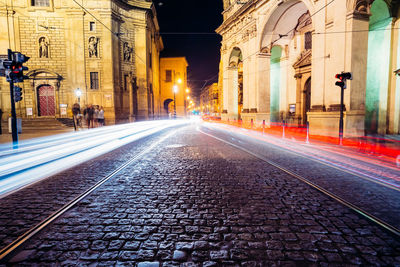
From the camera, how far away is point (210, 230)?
3.08m

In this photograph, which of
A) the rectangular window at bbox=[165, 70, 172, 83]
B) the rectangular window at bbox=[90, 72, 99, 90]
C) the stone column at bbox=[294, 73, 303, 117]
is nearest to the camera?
the stone column at bbox=[294, 73, 303, 117]

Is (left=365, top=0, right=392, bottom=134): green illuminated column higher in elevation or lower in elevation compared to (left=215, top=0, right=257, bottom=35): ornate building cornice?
lower

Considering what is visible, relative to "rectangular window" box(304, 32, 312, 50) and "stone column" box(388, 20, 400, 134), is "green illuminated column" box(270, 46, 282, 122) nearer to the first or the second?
"rectangular window" box(304, 32, 312, 50)

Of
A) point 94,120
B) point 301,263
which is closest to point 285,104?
point 94,120

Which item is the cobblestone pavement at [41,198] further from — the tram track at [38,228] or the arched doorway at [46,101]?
the arched doorway at [46,101]

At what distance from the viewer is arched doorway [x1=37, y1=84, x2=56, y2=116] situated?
27.5 m

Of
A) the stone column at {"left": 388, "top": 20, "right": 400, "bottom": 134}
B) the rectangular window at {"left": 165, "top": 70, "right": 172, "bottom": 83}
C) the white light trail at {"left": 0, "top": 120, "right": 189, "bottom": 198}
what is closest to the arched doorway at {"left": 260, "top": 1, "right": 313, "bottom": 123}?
the stone column at {"left": 388, "top": 20, "right": 400, "bottom": 134}

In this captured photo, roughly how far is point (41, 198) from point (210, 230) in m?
3.45

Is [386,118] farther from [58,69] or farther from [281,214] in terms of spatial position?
[58,69]

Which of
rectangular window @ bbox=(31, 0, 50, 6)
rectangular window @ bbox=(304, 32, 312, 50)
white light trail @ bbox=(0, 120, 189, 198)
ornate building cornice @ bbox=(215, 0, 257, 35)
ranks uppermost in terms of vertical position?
rectangular window @ bbox=(31, 0, 50, 6)

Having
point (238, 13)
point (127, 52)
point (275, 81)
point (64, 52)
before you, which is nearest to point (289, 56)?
point (275, 81)

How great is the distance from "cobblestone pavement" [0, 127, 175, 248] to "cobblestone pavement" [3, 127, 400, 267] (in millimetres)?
414

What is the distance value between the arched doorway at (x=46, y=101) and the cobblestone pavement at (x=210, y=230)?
28.1 meters

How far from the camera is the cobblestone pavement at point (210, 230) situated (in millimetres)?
2486
